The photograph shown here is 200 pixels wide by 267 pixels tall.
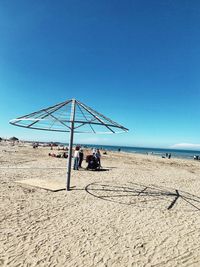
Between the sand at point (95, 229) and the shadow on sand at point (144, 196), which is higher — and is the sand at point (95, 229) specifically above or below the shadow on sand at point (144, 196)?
below

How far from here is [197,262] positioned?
4.16 metres

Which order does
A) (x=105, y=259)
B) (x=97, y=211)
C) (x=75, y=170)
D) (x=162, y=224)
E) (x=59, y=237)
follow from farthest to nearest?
1. (x=75, y=170)
2. (x=97, y=211)
3. (x=162, y=224)
4. (x=59, y=237)
5. (x=105, y=259)

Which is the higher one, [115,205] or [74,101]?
[74,101]

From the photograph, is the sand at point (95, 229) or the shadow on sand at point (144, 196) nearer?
the sand at point (95, 229)

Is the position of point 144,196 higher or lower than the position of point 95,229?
higher

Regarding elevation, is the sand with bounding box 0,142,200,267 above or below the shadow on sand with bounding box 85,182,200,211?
below

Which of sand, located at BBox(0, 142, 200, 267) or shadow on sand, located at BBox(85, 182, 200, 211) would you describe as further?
shadow on sand, located at BBox(85, 182, 200, 211)

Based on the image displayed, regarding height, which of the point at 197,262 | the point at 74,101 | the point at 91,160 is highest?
the point at 74,101

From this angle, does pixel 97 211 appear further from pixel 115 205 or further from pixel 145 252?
pixel 145 252

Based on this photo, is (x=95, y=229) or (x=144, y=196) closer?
(x=95, y=229)

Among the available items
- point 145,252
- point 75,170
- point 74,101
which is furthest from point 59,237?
point 75,170

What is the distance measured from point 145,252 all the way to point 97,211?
93.2 inches

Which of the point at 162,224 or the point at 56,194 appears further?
the point at 56,194

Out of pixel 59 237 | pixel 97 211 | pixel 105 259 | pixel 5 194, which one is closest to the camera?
pixel 105 259
